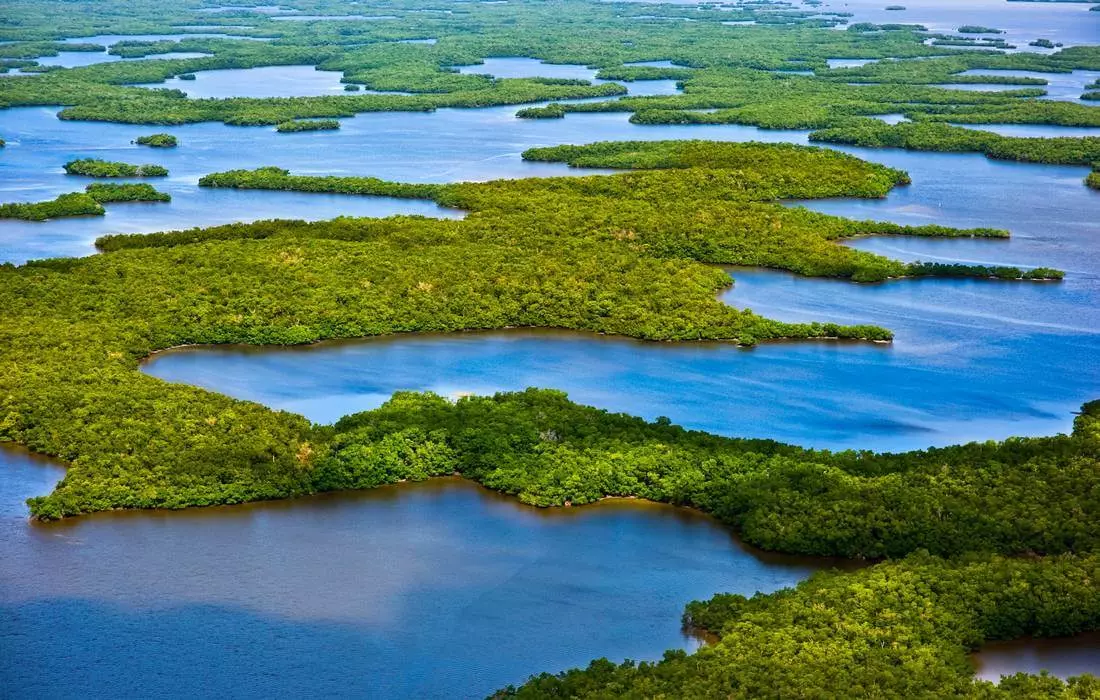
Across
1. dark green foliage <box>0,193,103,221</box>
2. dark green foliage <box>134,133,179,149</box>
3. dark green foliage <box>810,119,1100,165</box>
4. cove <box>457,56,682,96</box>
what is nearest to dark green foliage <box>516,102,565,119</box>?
cove <box>457,56,682,96</box>

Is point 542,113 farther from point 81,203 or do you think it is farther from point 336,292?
point 336,292

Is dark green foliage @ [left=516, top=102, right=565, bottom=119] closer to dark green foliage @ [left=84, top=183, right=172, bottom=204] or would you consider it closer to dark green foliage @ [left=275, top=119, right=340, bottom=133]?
dark green foliage @ [left=275, top=119, right=340, bottom=133]

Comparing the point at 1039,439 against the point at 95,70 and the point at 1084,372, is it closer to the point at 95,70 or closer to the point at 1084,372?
the point at 1084,372

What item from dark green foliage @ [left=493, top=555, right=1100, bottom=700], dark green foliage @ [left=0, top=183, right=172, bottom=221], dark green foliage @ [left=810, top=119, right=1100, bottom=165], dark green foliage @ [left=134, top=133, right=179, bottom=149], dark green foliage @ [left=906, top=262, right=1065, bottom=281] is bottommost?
dark green foliage @ [left=493, top=555, right=1100, bottom=700]

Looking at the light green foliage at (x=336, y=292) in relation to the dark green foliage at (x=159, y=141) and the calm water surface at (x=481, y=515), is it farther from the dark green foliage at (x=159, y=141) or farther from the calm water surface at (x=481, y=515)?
the dark green foliage at (x=159, y=141)

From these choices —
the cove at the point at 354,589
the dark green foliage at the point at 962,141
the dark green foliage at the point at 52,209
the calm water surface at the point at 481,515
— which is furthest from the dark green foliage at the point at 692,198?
the cove at the point at 354,589

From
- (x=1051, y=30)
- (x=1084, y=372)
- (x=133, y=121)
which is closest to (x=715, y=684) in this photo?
(x=1084, y=372)

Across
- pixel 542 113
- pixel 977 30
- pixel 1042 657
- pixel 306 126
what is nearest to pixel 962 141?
pixel 542 113
